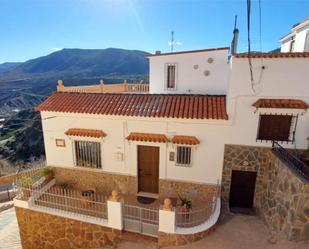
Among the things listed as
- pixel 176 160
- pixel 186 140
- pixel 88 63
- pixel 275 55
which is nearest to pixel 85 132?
pixel 176 160

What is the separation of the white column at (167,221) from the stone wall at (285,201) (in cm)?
368

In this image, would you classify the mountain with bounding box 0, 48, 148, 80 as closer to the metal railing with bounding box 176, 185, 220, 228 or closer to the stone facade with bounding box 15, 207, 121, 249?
the stone facade with bounding box 15, 207, 121, 249

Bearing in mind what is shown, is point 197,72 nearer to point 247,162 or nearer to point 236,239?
point 247,162

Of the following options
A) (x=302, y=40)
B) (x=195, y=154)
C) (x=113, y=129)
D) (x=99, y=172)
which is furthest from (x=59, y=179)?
(x=302, y=40)

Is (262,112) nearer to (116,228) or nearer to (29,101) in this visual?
(116,228)

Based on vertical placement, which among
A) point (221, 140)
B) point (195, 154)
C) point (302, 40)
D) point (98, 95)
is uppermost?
point (302, 40)

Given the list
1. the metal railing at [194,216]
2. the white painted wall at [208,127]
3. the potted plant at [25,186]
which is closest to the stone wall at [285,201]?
the white painted wall at [208,127]

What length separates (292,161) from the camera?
741 centimetres

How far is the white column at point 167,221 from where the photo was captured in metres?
7.35

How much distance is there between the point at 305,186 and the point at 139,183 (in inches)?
268

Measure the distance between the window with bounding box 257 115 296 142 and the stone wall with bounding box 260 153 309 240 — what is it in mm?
779

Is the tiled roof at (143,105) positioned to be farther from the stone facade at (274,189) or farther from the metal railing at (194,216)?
the metal railing at (194,216)

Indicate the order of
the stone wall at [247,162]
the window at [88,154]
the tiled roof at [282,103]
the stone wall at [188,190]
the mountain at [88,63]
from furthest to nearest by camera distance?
the mountain at [88,63], the window at [88,154], the stone wall at [188,190], the stone wall at [247,162], the tiled roof at [282,103]

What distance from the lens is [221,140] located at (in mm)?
8875
